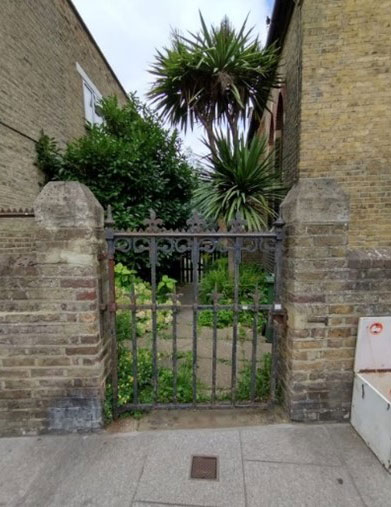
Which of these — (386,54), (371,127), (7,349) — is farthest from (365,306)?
(386,54)

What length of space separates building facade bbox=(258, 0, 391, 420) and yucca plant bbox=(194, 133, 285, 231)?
0.52 m

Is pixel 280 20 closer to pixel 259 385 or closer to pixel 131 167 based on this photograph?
pixel 131 167

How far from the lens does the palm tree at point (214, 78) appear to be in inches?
193

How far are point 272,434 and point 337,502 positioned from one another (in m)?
0.50

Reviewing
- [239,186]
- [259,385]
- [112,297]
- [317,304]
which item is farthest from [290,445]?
[239,186]

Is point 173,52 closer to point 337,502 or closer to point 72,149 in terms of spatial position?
point 72,149

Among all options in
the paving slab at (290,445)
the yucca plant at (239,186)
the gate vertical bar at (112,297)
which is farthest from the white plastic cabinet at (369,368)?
the yucca plant at (239,186)

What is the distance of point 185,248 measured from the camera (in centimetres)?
185

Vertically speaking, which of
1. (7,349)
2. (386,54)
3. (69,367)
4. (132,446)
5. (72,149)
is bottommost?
(132,446)

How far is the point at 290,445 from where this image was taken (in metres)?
1.73

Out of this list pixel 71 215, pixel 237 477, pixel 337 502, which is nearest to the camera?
pixel 337 502

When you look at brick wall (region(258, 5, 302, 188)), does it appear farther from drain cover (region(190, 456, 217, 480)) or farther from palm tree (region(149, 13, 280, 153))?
drain cover (region(190, 456, 217, 480))

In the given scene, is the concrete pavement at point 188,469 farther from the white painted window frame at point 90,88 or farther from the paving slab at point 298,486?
the white painted window frame at point 90,88

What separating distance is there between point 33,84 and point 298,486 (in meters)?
7.63
